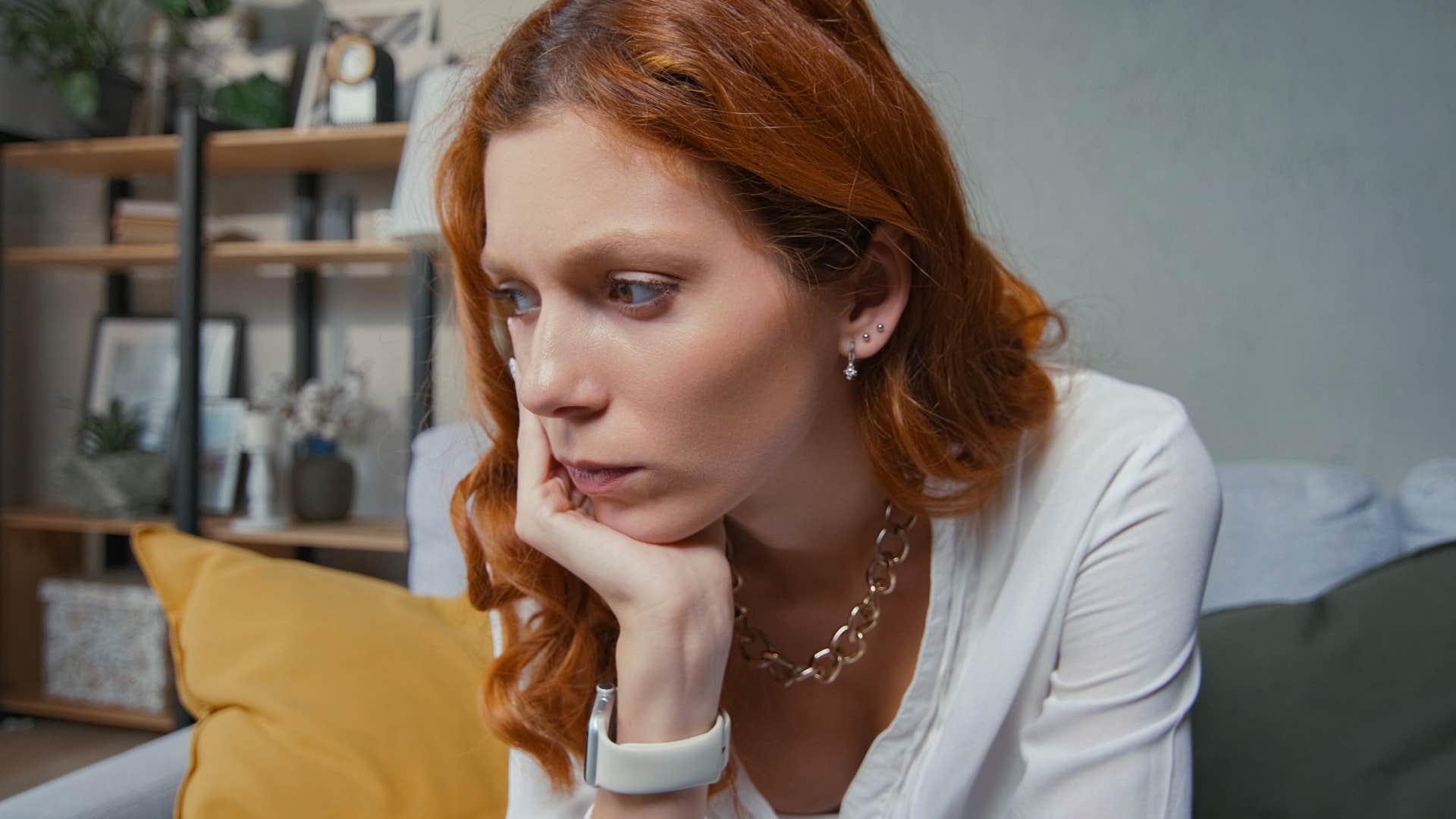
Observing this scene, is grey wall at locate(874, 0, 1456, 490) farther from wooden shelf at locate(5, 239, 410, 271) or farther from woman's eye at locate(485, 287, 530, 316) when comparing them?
wooden shelf at locate(5, 239, 410, 271)

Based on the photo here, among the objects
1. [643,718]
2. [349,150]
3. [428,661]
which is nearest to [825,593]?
[643,718]

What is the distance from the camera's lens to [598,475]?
813 millimetres

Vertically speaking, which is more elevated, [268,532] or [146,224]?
[146,224]

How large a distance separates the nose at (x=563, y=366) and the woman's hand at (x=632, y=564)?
14 cm

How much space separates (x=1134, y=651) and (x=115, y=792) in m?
1.01

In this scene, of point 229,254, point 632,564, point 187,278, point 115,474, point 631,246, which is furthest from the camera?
point 115,474

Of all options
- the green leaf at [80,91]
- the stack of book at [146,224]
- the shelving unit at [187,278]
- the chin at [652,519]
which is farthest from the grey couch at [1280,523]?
the green leaf at [80,91]

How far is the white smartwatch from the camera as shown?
0.79 m

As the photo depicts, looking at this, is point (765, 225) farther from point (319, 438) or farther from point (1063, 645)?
point (319, 438)

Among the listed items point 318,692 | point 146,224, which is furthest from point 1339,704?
point 146,224

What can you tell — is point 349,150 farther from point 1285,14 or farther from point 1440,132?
point 1440,132

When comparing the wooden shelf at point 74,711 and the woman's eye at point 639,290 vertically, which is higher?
the woman's eye at point 639,290

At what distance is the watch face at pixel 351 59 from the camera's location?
2.51 metres

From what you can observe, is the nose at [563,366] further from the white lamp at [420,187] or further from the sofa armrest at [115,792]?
the white lamp at [420,187]
